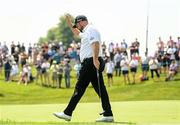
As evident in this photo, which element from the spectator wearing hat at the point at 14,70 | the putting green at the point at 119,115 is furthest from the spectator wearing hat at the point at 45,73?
the putting green at the point at 119,115

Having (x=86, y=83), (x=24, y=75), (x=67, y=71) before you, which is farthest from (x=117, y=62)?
(x=86, y=83)

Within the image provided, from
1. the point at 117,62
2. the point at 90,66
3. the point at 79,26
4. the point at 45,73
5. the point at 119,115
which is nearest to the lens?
the point at 90,66

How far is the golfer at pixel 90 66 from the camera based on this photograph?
466 inches

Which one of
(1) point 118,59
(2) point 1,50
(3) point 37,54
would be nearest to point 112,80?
(1) point 118,59

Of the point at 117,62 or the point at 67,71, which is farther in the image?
the point at 117,62

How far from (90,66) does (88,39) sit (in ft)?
Result: 1.97

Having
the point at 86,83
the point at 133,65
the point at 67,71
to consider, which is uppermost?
the point at 86,83

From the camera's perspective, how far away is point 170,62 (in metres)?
39.9

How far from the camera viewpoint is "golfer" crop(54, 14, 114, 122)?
1183 cm

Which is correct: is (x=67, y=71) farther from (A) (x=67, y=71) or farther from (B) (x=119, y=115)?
(B) (x=119, y=115)

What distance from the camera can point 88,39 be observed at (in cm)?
1189

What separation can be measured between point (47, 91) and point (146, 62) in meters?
6.73

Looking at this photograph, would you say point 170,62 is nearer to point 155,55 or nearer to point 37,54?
point 155,55

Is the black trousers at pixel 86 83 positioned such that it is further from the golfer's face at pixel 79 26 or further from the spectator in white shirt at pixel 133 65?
the spectator in white shirt at pixel 133 65
